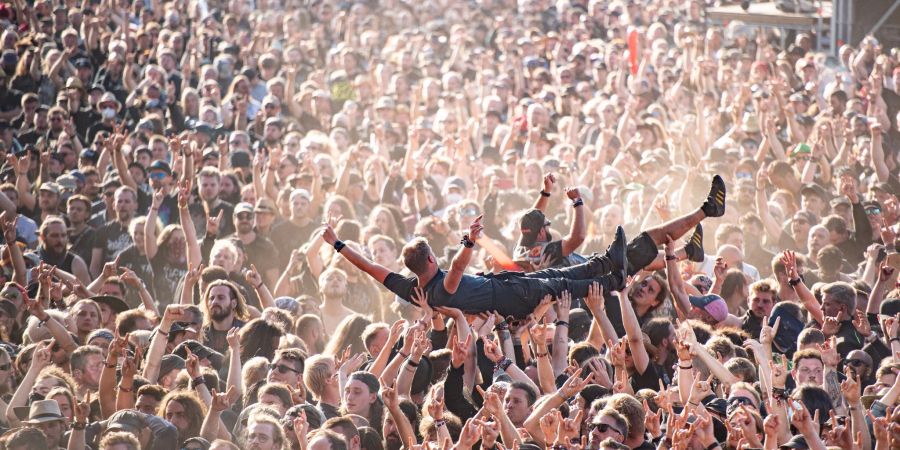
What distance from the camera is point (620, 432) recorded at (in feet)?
22.6

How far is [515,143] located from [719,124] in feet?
7.55

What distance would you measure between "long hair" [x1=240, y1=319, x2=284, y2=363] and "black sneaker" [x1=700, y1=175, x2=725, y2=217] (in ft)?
9.63

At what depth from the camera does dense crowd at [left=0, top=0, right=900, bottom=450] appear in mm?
8023

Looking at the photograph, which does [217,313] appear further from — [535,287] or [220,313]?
[535,287]

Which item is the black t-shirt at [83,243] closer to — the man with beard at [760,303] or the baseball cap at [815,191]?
the man with beard at [760,303]

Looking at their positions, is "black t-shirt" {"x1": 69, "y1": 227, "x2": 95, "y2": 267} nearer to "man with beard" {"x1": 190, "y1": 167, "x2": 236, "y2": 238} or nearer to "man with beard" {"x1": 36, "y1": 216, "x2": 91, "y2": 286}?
"man with beard" {"x1": 36, "y1": 216, "x2": 91, "y2": 286}

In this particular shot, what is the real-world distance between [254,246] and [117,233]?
1483mm

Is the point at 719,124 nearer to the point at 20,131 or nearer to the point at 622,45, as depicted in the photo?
the point at 622,45

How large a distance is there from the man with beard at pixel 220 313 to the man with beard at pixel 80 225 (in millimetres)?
3295

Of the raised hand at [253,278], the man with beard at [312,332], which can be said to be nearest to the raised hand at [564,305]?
the man with beard at [312,332]

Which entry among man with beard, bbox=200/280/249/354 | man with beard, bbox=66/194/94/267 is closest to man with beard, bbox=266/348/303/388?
man with beard, bbox=200/280/249/354

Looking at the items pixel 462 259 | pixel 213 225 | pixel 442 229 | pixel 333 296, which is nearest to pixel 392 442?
pixel 462 259

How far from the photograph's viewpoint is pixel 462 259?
8.27m

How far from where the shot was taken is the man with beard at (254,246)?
12.5m
